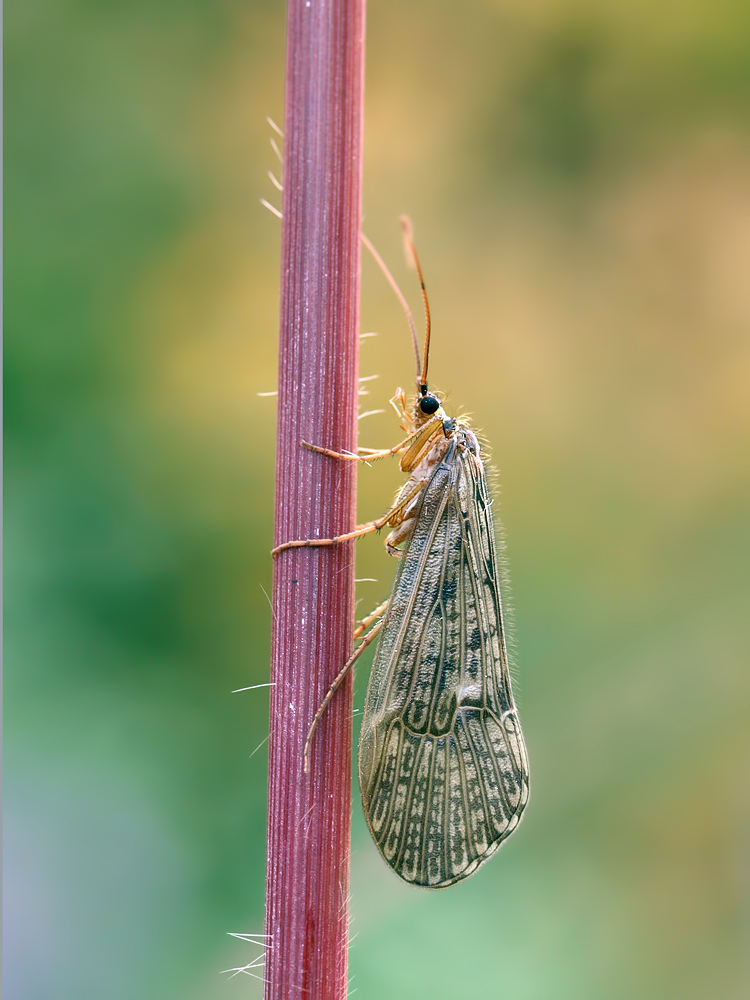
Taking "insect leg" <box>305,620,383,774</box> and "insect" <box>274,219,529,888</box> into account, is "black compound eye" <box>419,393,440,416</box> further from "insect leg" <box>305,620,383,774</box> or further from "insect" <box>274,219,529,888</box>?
"insect leg" <box>305,620,383,774</box>

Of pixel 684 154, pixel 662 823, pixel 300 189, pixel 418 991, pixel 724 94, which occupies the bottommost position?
pixel 418 991

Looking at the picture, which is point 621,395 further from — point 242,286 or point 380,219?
point 242,286

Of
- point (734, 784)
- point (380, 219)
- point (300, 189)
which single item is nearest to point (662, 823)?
point (734, 784)

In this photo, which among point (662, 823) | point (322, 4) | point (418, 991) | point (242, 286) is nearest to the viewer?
point (322, 4)

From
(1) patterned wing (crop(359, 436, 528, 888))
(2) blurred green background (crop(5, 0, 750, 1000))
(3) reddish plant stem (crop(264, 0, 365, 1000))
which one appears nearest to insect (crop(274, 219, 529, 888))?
(1) patterned wing (crop(359, 436, 528, 888))

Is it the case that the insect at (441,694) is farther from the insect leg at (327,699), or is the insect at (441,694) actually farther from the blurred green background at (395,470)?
the blurred green background at (395,470)

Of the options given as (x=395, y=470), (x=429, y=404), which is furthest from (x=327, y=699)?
(x=395, y=470)

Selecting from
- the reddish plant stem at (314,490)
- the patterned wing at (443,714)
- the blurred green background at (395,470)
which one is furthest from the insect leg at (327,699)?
the blurred green background at (395,470)
